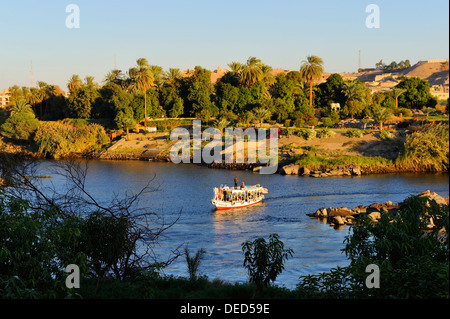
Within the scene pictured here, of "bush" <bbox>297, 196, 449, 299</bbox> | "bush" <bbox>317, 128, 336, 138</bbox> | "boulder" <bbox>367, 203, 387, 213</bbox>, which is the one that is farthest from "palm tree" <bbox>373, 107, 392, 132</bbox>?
"bush" <bbox>297, 196, 449, 299</bbox>

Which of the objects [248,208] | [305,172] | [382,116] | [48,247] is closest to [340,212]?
[248,208]

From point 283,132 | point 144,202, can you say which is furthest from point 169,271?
point 283,132

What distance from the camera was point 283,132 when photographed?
242 feet

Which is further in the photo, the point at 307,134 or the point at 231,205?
the point at 307,134

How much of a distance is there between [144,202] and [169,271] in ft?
59.3

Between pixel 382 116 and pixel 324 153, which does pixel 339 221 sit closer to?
pixel 324 153

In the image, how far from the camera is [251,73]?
3681 inches

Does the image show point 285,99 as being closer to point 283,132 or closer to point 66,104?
point 283,132

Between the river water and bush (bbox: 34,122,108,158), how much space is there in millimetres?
11955

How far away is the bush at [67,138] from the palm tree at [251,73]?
89.7 ft

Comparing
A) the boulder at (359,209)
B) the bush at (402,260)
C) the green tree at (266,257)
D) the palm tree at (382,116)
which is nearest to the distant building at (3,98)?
the palm tree at (382,116)

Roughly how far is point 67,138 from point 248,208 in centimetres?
4752
